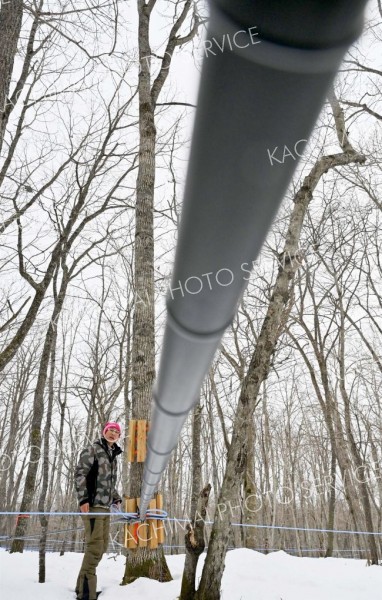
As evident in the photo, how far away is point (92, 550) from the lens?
15.3 ft

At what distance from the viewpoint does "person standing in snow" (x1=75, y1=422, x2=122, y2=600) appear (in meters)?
4.61

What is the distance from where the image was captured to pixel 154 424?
927 mm

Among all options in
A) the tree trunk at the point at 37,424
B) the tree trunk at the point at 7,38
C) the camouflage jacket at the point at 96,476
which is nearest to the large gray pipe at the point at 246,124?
the camouflage jacket at the point at 96,476

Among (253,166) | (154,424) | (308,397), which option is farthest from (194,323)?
(308,397)

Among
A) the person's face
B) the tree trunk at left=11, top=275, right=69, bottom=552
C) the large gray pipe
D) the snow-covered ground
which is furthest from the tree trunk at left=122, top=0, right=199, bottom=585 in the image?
the large gray pipe

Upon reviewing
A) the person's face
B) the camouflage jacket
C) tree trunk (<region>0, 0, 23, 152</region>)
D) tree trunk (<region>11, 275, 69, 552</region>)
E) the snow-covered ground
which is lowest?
the snow-covered ground

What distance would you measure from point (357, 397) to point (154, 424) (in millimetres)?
23597

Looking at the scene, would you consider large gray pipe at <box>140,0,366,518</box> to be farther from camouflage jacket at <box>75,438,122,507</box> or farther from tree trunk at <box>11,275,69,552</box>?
tree trunk at <box>11,275,69,552</box>

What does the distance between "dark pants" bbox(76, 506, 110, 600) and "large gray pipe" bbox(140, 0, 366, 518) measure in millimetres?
4741

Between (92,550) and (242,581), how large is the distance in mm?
2056

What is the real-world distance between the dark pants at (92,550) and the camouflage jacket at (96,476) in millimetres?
116

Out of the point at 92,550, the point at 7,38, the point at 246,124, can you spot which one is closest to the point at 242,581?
the point at 92,550

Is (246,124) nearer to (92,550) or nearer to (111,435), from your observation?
(111,435)

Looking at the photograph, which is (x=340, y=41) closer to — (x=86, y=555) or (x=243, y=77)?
(x=243, y=77)
